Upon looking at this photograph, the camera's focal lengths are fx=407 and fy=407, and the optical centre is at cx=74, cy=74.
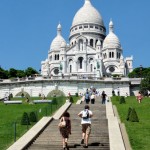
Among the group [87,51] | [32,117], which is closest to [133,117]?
[32,117]

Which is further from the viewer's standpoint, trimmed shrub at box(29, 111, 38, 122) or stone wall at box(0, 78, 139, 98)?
stone wall at box(0, 78, 139, 98)

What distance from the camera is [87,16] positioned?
434 feet

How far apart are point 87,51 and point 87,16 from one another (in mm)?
24441

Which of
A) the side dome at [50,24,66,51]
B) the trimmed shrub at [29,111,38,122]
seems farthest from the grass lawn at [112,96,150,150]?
the side dome at [50,24,66,51]

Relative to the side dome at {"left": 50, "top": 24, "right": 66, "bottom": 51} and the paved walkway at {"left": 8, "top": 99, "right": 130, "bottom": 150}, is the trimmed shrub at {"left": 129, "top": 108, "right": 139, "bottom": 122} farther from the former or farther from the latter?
the side dome at {"left": 50, "top": 24, "right": 66, "bottom": 51}

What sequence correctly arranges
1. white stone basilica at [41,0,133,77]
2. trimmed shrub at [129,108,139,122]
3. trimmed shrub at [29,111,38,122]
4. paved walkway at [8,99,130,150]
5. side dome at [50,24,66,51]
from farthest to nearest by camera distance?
A: side dome at [50,24,66,51] → white stone basilica at [41,0,133,77] → trimmed shrub at [129,108,139,122] → trimmed shrub at [29,111,38,122] → paved walkway at [8,99,130,150]

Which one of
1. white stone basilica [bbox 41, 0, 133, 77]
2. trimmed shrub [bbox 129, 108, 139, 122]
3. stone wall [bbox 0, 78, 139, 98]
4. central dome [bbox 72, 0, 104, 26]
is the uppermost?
central dome [bbox 72, 0, 104, 26]

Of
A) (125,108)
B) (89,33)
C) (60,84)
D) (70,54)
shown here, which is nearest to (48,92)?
(60,84)

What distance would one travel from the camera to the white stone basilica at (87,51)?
110m

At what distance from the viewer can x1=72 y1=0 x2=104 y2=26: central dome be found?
431 feet

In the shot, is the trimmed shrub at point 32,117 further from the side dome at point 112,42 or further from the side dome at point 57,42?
the side dome at point 57,42

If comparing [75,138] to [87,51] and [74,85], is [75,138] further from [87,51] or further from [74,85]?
[87,51]

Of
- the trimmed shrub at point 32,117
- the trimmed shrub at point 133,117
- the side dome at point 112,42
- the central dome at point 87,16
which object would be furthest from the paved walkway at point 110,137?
the central dome at point 87,16

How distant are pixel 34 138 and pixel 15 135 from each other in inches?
38.0
